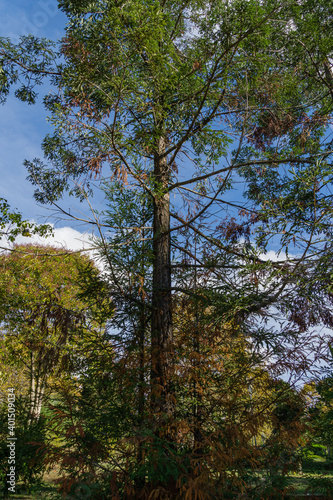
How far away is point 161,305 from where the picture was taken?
592cm

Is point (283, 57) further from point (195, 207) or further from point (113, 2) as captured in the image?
point (113, 2)

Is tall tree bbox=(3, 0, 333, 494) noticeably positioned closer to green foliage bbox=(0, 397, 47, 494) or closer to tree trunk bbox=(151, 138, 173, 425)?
tree trunk bbox=(151, 138, 173, 425)

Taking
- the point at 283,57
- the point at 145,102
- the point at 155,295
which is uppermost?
the point at 283,57

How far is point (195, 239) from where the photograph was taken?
7016 millimetres

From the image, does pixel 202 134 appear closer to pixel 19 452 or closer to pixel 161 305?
pixel 161 305

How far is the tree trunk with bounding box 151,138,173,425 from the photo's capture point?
5133mm

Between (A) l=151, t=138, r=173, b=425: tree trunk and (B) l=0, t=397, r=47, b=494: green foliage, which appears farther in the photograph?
(B) l=0, t=397, r=47, b=494: green foliage

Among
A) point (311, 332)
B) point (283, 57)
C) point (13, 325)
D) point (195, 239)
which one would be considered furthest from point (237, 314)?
point (13, 325)

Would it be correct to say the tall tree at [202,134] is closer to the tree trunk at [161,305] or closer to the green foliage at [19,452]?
the tree trunk at [161,305]

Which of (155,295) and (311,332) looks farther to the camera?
(155,295)

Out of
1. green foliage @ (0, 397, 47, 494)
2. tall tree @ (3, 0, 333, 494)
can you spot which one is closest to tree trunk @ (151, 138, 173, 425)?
tall tree @ (3, 0, 333, 494)

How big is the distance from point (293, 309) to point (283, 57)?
5519mm

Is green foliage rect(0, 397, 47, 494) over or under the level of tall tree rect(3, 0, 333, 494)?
under

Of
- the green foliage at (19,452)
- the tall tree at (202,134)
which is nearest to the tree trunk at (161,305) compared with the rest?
the tall tree at (202,134)
